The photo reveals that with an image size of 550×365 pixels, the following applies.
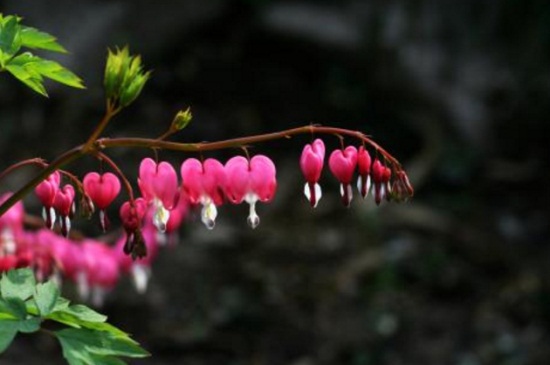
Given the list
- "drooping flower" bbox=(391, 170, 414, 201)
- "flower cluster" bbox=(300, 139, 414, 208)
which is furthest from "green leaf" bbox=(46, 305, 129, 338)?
"drooping flower" bbox=(391, 170, 414, 201)

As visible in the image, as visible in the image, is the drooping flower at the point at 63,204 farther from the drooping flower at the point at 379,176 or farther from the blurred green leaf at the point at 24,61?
the drooping flower at the point at 379,176

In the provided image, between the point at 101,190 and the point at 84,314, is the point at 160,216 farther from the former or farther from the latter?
the point at 84,314

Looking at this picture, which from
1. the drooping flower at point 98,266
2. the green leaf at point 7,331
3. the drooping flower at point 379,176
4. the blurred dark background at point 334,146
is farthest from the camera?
the blurred dark background at point 334,146

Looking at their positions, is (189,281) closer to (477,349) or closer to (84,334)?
(477,349)

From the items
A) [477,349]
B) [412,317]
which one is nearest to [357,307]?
[412,317]

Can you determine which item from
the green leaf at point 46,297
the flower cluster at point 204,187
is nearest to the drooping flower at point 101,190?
the flower cluster at point 204,187

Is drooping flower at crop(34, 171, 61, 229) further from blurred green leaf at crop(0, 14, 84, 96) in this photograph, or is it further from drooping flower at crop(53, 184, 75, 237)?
blurred green leaf at crop(0, 14, 84, 96)
